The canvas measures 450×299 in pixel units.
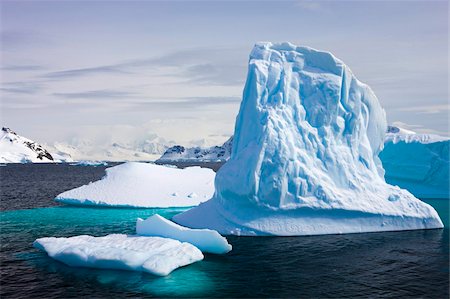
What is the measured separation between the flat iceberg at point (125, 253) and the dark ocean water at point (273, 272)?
0.95ft

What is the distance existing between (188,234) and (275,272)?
4477 mm

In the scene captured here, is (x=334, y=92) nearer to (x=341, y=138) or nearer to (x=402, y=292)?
(x=341, y=138)

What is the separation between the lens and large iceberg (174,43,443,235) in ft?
67.4

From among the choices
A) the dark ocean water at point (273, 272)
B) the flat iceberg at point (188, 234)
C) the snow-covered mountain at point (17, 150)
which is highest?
the flat iceberg at point (188, 234)

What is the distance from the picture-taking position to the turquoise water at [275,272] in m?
12.3

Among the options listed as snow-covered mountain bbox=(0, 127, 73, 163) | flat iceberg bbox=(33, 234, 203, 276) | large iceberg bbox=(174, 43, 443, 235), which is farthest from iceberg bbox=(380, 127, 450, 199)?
snow-covered mountain bbox=(0, 127, 73, 163)

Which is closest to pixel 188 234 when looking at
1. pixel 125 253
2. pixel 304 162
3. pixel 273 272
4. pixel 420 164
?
pixel 125 253

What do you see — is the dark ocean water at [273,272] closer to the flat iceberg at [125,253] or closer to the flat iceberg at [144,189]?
the flat iceberg at [125,253]

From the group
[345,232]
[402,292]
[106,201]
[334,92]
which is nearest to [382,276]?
[402,292]

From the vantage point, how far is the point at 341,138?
2314cm

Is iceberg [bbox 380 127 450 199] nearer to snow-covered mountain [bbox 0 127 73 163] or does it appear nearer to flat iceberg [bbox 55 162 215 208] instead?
flat iceberg [bbox 55 162 215 208]

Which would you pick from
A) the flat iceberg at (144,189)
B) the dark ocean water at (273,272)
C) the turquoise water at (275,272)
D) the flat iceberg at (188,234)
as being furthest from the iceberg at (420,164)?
the flat iceberg at (188,234)

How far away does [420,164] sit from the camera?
35.8m

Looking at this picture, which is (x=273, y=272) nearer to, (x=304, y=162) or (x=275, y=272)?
(x=275, y=272)
